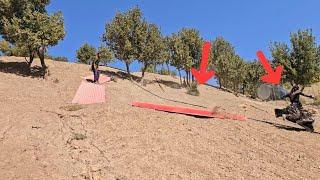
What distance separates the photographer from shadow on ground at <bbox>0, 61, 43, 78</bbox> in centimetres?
2998

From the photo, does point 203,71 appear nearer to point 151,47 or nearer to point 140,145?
point 151,47

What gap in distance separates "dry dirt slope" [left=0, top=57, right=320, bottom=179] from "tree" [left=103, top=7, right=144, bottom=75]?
1869cm

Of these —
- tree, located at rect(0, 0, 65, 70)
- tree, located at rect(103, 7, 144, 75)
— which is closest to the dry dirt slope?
tree, located at rect(0, 0, 65, 70)

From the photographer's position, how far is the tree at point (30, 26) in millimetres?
29516

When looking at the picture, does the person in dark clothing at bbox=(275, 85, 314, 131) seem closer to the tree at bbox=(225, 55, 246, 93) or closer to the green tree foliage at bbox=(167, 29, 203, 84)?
the green tree foliage at bbox=(167, 29, 203, 84)

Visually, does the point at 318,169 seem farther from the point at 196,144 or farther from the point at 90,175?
the point at 90,175

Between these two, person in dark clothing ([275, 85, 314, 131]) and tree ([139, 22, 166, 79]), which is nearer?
person in dark clothing ([275, 85, 314, 131])

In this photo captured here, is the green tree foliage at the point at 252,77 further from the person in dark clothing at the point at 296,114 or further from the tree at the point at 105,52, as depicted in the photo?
the person in dark clothing at the point at 296,114

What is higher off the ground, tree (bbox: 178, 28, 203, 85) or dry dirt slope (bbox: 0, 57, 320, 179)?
tree (bbox: 178, 28, 203, 85)

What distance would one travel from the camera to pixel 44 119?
56.2ft

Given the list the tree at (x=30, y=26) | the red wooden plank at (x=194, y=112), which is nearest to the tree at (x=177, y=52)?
the tree at (x=30, y=26)

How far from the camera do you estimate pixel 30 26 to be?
1186 inches

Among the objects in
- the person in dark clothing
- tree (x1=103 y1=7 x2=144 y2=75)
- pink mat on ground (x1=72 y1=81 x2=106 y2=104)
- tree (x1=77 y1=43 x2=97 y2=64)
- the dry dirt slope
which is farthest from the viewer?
tree (x1=77 y1=43 x2=97 y2=64)

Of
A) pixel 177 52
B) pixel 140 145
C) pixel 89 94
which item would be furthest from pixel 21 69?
pixel 140 145
